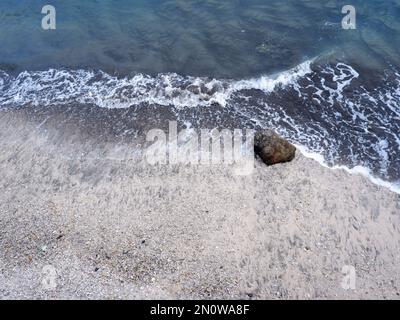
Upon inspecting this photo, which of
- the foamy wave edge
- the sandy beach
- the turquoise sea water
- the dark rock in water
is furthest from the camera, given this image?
the turquoise sea water

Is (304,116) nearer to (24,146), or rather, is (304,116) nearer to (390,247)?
(390,247)

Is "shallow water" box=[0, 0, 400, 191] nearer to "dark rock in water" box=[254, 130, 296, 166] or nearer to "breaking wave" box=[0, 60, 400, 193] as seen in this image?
"breaking wave" box=[0, 60, 400, 193]

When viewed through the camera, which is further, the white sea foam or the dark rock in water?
the white sea foam

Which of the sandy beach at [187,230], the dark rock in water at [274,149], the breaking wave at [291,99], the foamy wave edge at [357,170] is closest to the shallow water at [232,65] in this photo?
the breaking wave at [291,99]

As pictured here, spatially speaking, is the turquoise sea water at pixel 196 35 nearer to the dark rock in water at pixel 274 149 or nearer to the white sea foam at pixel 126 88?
the white sea foam at pixel 126 88

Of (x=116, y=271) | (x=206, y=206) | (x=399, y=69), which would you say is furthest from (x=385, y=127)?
(x=116, y=271)

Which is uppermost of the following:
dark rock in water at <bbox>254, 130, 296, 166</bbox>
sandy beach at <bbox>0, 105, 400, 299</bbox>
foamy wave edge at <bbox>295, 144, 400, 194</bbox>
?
dark rock in water at <bbox>254, 130, 296, 166</bbox>

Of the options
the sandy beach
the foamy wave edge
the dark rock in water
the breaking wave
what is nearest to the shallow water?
the breaking wave

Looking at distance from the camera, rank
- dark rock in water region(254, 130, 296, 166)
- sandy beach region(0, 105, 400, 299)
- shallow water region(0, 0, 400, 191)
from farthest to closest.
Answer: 1. shallow water region(0, 0, 400, 191)
2. dark rock in water region(254, 130, 296, 166)
3. sandy beach region(0, 105, 400, 299)

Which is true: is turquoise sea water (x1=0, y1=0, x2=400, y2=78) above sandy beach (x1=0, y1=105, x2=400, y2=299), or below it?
above

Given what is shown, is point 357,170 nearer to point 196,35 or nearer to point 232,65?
point 232,65

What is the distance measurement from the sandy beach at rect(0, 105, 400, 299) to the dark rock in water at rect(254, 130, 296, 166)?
285 millimetres

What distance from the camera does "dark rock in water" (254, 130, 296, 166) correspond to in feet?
46.6

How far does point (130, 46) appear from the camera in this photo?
21.1m
